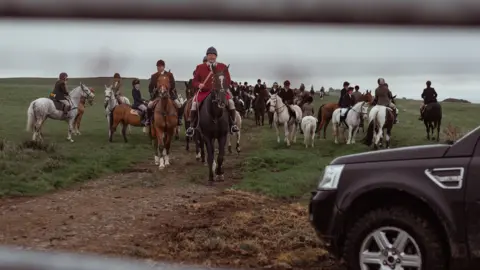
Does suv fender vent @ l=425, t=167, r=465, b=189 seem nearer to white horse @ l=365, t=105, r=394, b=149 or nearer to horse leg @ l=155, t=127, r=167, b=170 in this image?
horse leg @ l=155, t=127, r=167, b=170

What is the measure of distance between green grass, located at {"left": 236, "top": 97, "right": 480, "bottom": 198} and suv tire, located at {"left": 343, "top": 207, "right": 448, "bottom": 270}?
1.63 m

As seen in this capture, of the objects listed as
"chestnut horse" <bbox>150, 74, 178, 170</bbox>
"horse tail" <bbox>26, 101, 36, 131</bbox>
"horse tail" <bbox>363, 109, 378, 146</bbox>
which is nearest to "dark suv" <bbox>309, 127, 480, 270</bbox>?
"chestnut horse" <bbox>150, 74, 178, 170</bbox>

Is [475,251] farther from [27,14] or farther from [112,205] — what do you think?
[112,205]

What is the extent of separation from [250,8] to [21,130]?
21231 millimetres

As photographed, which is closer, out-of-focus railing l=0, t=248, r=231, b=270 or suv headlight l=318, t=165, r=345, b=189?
out-of-focus railing l=0, t=248, r=231, b=270

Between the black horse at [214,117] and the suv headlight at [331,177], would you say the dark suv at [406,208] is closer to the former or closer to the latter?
the suv headlight at [331,177]

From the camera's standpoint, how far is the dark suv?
413 centimetres

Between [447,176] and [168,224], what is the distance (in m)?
4.90

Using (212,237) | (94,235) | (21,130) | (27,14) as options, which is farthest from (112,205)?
(21,130)

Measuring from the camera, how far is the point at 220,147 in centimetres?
1261

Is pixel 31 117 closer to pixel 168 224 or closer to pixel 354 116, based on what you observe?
pixel 354 116

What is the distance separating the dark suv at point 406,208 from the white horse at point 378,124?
15.0 meters

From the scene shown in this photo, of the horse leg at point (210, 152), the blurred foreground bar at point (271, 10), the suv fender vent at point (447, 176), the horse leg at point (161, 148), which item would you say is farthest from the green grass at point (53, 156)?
the blurred foreground bar at point (271, 10)

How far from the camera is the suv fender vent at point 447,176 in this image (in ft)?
13.6
